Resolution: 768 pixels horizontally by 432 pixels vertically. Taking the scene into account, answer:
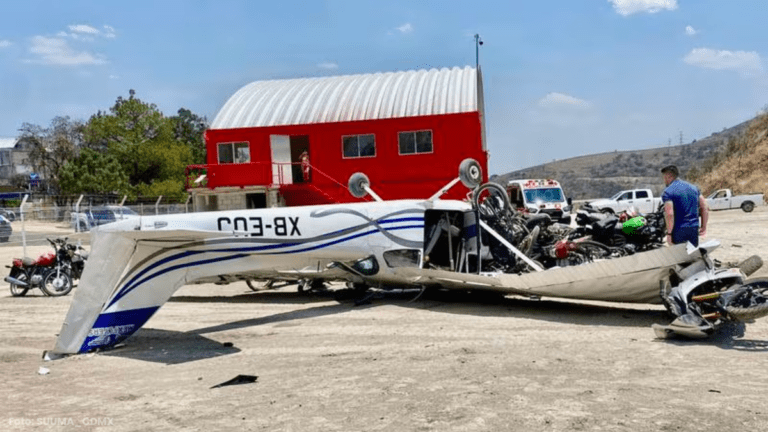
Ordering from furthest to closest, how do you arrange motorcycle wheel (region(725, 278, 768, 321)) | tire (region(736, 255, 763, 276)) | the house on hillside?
the house on hillside, tire (region(736, 255, 763, 276)), motorcycle wheel (region(725, 278, 768, 321))

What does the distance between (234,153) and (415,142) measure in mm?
6588

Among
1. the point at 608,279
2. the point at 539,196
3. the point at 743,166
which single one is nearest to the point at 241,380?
the point at 608,279

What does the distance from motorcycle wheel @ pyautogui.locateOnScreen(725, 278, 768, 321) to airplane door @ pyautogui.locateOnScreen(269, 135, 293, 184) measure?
17.6 meters

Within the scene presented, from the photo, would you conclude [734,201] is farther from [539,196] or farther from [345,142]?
[345,142]

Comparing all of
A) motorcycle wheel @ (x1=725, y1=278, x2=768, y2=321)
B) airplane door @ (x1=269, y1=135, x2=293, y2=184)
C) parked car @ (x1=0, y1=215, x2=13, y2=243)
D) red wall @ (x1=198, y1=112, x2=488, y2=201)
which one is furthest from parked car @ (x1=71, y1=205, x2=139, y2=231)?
motorcycle wheel @ (x1=725, y1=278, x2=768, y2=321)

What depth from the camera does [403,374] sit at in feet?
20.1

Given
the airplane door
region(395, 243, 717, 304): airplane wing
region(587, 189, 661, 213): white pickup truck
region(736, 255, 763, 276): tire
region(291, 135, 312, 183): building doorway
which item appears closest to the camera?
region(395, 243, 717, 304): airplane wing

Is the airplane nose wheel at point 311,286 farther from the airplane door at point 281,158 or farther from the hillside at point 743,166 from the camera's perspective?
the hillside at point 743,166

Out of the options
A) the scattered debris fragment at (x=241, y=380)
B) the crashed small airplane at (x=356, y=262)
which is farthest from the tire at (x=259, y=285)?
the scattered debris fragment at (x=241, y=380)

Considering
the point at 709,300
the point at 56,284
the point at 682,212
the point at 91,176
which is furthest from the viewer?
the point at 91,176

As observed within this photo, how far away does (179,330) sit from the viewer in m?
9.00

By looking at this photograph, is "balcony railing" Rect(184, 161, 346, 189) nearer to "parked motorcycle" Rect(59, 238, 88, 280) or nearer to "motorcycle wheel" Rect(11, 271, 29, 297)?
"parked motorcycle" Rect(59, 238, 88, 280)

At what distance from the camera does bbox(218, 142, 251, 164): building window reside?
23.2m

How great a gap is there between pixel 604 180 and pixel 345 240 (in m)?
62.6
